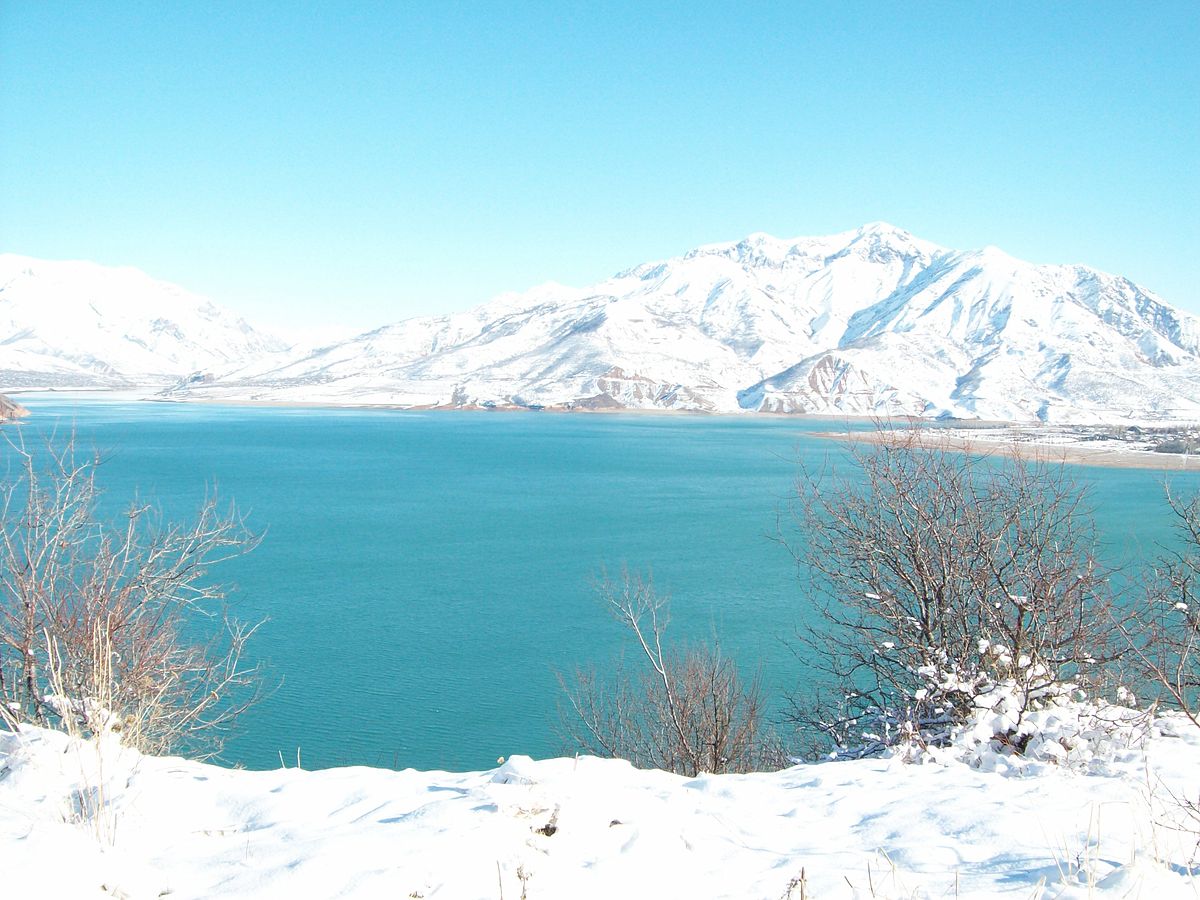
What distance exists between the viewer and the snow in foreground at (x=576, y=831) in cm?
280

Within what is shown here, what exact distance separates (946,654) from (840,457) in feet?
146

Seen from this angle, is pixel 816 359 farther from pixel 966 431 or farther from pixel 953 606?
pixel 953 606

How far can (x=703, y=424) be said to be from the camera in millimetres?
101250

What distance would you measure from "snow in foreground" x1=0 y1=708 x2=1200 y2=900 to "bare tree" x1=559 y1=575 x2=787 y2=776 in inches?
Answer: 136

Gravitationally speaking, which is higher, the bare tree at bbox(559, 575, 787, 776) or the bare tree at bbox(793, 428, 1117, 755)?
the bare tree at bbox(793, 428, 1117, 755)

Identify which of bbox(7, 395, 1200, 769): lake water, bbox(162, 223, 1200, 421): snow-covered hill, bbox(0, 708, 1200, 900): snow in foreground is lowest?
bbox(7, 395, 1200, 769): lake water

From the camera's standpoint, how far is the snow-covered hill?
4579 inches

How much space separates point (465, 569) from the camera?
952 inches

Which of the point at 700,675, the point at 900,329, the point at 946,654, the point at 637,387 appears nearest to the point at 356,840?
the point at 946,654

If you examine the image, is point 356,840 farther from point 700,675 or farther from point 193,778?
point 700,675

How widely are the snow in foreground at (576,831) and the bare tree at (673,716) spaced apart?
11.3ft

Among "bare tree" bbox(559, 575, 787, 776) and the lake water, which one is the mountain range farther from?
"bare tree" bbox(559, 575, 787, 776)

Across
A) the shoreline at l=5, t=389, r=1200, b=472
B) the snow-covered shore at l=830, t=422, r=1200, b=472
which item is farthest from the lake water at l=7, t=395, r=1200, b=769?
the shoreline at l=5, t=389, r=1200, b=472

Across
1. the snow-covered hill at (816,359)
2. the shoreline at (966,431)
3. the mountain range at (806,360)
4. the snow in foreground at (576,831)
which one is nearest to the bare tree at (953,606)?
the shoreline at (966,431)
